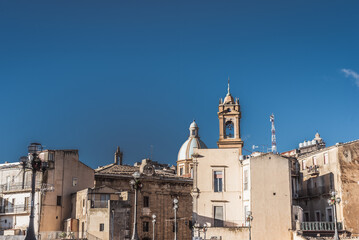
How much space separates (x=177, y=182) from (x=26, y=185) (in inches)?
820

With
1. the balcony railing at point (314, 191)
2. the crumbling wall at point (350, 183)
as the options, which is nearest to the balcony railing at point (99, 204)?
the balcony railing at point (314, 191)

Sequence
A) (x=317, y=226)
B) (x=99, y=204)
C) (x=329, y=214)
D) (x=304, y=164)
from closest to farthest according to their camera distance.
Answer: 1. (x=317, y=226)
2. (x=329, y=214)
3. (x=99, y=204)
4. (x=304, y=164)

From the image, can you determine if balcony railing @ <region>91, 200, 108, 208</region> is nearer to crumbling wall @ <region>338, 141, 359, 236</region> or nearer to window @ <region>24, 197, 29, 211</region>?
window @ <region>24, 197, 29, 211</region>

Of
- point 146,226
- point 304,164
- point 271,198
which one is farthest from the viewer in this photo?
point 146,226

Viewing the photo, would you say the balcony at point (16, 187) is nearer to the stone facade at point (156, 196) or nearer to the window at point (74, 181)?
the window at point (74, 181)

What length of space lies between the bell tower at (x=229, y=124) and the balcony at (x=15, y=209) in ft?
77.8

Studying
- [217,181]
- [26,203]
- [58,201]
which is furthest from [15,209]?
[217,181]

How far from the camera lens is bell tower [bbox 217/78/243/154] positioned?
189 ft

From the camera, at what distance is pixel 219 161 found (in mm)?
49250

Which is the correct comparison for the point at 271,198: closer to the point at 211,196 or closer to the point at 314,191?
the point at 211,196

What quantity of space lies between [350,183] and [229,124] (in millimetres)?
16865

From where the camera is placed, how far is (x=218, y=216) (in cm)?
4816

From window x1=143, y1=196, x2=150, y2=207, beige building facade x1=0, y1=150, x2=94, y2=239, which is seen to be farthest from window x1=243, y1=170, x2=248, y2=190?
beige building facade x1=0, y1=150, x2=94, y2=239

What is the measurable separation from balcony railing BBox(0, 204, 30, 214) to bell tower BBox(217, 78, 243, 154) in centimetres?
2371
